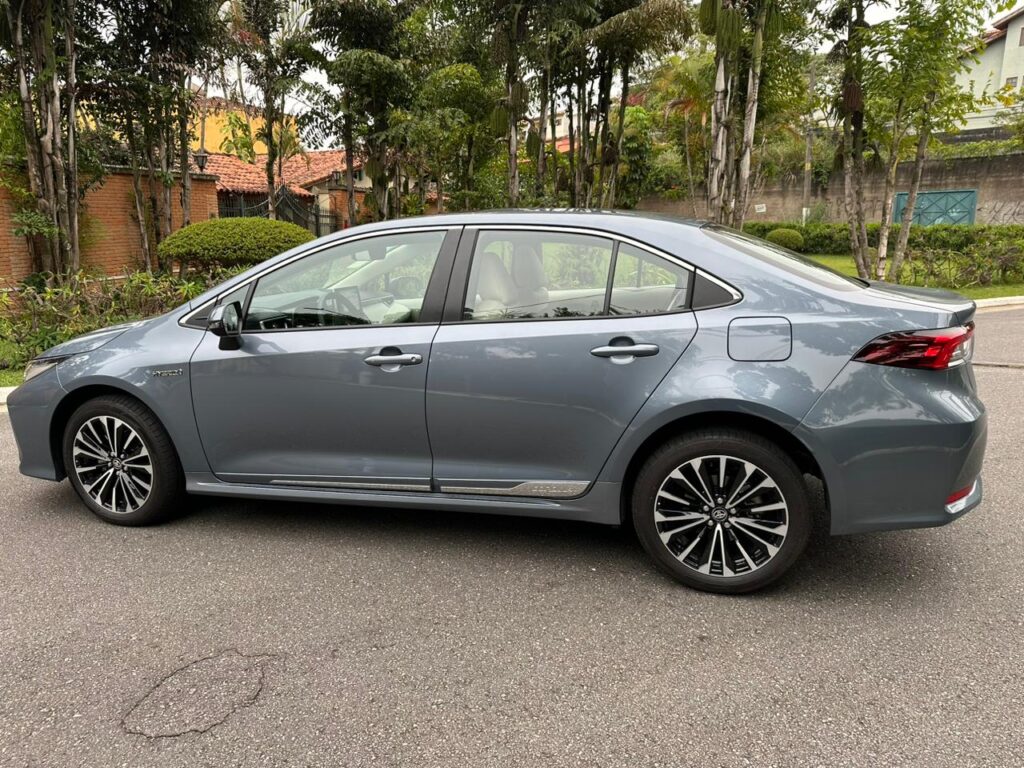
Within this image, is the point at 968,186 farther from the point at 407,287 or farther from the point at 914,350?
the point at 407,287

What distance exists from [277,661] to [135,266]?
15.7 m

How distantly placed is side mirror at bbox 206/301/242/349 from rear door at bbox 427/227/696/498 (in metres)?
1.05

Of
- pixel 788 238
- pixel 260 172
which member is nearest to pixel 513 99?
pixel 788 238

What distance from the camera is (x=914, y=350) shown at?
2799 millimetres

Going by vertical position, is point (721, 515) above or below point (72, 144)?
below

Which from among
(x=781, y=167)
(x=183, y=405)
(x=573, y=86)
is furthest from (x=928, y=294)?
(x=781, y=167)

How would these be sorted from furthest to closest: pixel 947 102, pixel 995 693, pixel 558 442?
pixel 947 102
pixel 558 442
pixel 995 693

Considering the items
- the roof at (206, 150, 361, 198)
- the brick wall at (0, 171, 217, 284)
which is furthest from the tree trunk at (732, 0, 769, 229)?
the roof at (206, 150, 361, 198)

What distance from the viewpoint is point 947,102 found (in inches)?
466

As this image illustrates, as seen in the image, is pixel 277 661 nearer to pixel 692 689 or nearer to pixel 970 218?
pixel 692 689

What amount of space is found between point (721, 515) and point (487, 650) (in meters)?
1.11

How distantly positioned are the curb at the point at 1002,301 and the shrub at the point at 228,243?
11.7 m

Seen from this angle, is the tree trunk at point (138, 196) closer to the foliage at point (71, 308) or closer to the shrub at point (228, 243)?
the shrub at point (228, 243)

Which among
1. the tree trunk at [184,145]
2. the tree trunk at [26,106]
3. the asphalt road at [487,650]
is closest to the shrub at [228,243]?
the tree trunk at [26,106]
